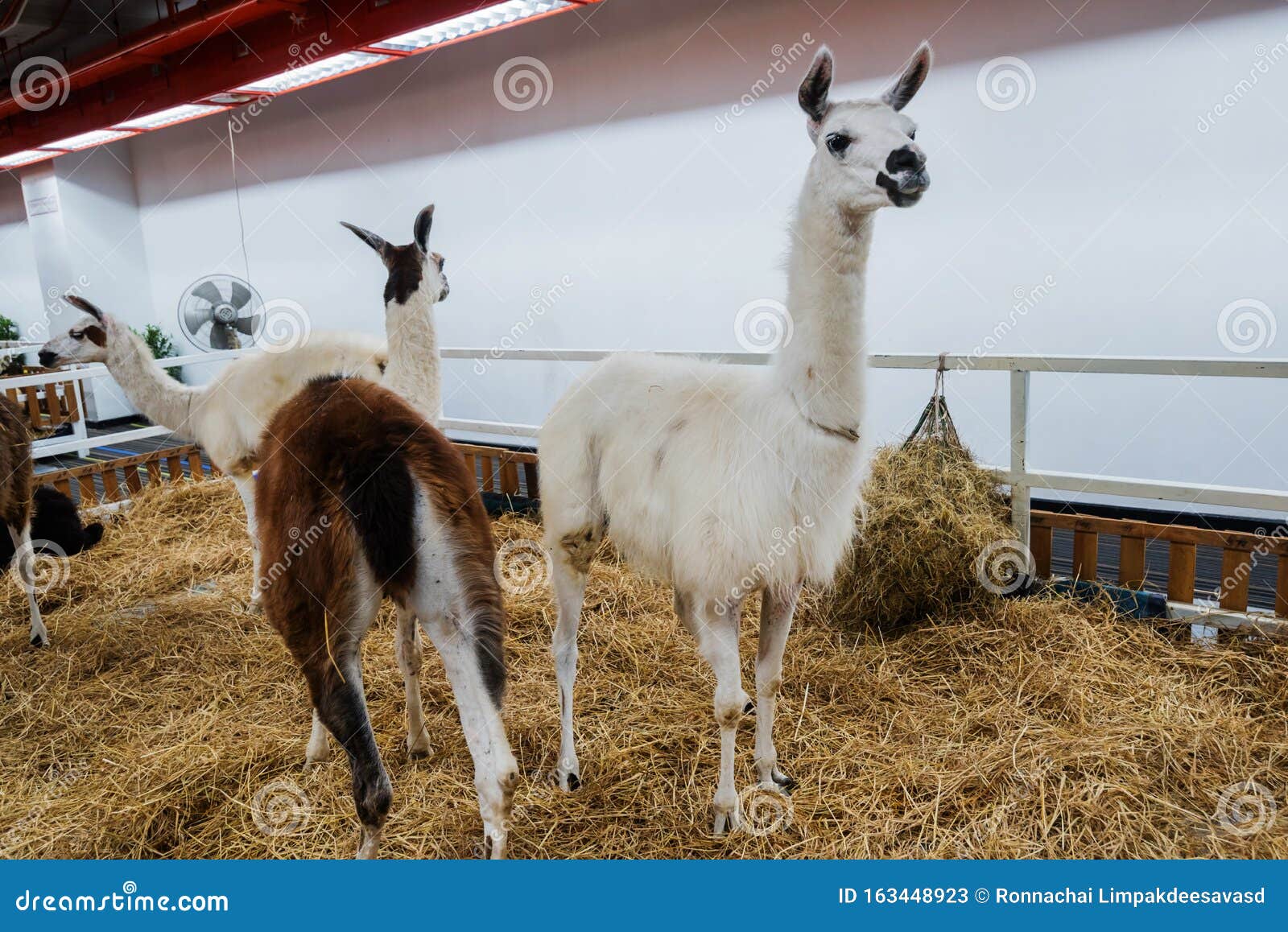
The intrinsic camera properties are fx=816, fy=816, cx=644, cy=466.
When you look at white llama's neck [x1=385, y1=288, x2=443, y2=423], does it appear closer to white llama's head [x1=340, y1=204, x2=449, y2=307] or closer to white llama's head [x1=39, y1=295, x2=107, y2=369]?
white llama's head [x1=340, y1=204, x2=449, y2=307]

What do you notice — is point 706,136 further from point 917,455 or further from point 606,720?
point 606,720

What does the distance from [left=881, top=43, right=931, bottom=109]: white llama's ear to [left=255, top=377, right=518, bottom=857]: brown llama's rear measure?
159 centimetres

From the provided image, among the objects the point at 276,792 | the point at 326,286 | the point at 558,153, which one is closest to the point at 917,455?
the point at 276,792

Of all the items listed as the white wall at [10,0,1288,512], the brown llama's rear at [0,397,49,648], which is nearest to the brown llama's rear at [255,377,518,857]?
the brown llama's rear at [0,397,49,648]

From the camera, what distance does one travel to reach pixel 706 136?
6562mm

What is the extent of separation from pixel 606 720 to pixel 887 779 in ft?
3.58

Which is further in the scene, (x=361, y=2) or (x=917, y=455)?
(x=361, y=2)

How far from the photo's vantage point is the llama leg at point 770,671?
8.63 feet

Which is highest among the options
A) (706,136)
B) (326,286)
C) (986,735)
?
(706,136)

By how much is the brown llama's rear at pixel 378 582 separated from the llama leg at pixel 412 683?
0.69 metres

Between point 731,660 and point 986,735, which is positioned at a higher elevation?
point 731,660

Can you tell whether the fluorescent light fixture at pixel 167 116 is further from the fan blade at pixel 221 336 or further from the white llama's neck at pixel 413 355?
the white llama's neck at pixel 413 355

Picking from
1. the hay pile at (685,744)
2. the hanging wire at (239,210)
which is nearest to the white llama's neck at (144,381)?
the hay pile at (685,744)

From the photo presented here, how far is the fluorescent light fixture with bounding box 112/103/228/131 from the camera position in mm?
8055
